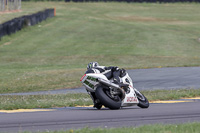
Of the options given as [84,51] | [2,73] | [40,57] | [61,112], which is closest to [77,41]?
[84,51]

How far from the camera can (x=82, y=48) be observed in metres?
32.5

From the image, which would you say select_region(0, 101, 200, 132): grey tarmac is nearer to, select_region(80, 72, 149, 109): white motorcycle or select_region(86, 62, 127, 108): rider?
select_region(80, 72, 149, 109): white motorcycle

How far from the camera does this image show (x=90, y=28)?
144 feet

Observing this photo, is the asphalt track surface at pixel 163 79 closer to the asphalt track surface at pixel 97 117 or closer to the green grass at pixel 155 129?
the asphalt track surface at pixel 97 117

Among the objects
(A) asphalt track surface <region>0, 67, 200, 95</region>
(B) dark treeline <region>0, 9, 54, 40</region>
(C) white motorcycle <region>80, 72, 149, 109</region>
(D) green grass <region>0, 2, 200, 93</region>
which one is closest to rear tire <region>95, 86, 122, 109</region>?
(C) white motorcycle <region>80, 72, 149, 109</region>

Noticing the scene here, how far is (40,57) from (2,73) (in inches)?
312

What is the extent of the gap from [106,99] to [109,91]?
0.30 m

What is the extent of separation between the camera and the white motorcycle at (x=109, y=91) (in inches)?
377

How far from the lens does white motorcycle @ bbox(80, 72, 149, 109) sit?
9.57 metres

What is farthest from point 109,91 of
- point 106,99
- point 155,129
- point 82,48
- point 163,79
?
point 82,48

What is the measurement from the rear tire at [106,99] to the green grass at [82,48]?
8284 millimetres

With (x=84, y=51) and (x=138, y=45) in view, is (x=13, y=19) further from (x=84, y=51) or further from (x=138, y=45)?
(x=138, y=45)

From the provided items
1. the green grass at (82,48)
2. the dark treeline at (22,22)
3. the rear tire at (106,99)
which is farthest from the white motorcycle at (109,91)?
the dark treeline at (22,22)

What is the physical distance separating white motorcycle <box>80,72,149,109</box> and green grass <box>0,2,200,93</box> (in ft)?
26.9
